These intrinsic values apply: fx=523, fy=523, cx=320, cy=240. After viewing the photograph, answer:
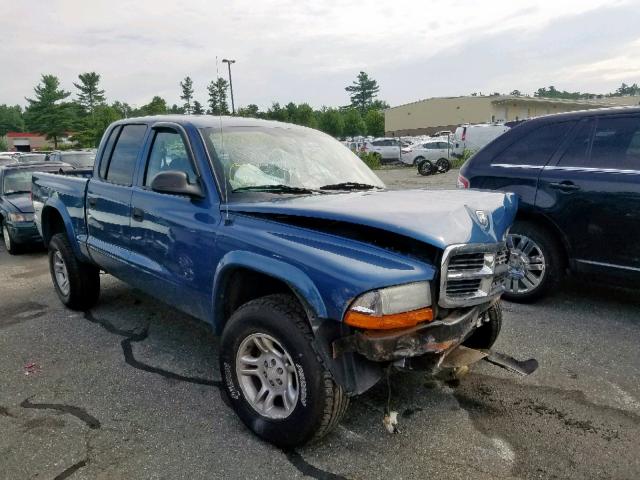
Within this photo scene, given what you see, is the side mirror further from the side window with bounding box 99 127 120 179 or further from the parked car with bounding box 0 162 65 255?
the parked car with bounding box 0 162 65 255

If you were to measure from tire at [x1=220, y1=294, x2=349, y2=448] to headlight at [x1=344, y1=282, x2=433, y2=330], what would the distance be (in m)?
0.33

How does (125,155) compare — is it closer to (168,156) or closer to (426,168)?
(168,156)

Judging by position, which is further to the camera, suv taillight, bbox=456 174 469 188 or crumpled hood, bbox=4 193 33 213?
crumpled hood, bbox=4 193 33 213

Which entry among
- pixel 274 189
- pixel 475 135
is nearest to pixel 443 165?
pixel 475 135

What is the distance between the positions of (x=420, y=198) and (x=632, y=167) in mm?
2473

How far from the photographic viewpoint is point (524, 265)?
16.7 ft

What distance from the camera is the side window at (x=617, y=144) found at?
452 cm

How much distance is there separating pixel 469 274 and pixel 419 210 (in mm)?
422

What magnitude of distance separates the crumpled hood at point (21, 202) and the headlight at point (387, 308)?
7932 millimetres

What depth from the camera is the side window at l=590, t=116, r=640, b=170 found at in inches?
178

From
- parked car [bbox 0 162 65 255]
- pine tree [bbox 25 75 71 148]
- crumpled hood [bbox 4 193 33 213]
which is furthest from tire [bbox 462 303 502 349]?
pine tree [bbox 25 75 71 148]

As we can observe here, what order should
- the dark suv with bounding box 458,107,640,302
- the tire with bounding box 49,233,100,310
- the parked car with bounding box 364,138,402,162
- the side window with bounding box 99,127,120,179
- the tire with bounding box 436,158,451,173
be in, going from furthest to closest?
the parked car with bounding box 364,138,402,162
the tire with bounding box 436,158,451,173
the tire with bounding box 49,233,100,310
the side window with bounding box 99,127,120,179
the dark suv with bounding box 458,107,640,302

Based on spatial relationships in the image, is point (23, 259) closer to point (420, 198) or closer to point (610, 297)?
point (420, 198)

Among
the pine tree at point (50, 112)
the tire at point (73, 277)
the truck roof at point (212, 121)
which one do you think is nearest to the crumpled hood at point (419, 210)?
the truck roof at point (212, 121)
